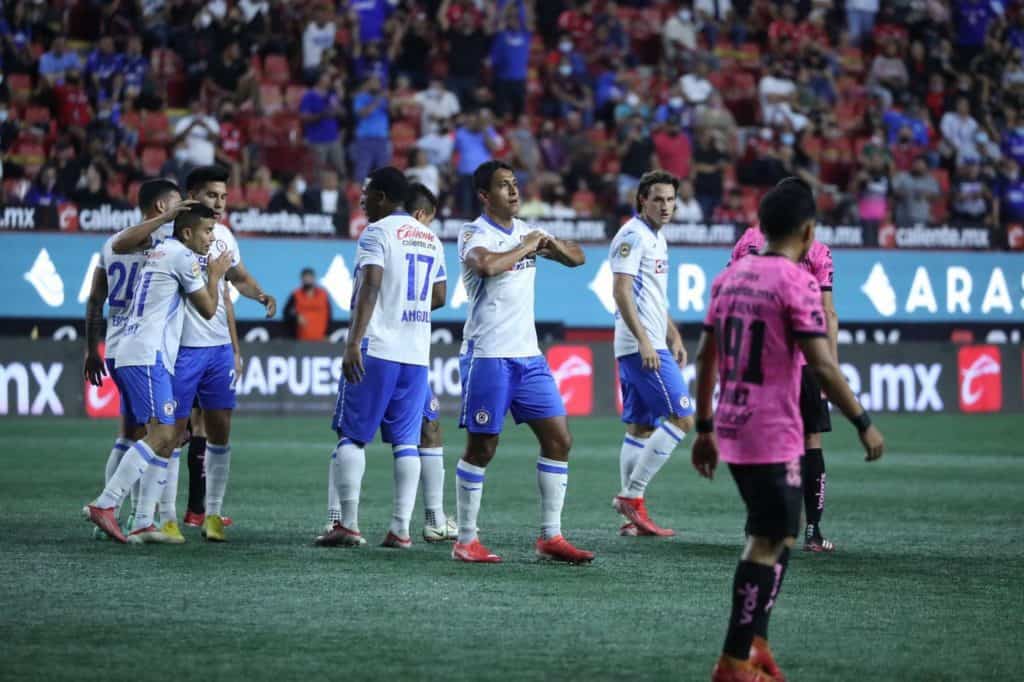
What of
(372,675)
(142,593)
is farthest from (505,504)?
(372,675)

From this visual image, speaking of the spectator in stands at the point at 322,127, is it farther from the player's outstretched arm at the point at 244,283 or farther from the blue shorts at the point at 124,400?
the blue shorts at the point at 124,400

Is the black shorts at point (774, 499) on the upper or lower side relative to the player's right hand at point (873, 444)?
lower

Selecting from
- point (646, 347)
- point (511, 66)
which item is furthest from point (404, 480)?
point (511, 66)

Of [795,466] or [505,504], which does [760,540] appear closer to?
[795,466]

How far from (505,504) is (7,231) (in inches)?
438

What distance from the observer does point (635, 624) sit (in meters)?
7.36

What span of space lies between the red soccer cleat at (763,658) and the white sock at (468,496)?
3.44 m

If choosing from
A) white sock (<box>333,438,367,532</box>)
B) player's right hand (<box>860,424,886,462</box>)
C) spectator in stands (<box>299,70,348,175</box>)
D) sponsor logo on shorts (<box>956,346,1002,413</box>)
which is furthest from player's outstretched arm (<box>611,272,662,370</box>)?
sponsor logo on shorts (<box>956,346,1002,413</box>)

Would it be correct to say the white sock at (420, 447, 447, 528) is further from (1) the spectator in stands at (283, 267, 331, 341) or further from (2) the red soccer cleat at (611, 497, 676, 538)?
(1) the spectator in stands at (283, 267, 331, 341)

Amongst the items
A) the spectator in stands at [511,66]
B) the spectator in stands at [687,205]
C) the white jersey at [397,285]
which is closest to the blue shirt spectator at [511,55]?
the spectator in stands at [511,66]

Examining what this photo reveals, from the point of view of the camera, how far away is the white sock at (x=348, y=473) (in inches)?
389

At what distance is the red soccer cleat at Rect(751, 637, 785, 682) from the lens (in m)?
6.10

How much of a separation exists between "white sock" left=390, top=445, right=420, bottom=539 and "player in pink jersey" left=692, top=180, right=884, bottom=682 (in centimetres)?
377

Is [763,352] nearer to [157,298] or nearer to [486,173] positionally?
[486,173]
